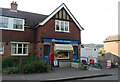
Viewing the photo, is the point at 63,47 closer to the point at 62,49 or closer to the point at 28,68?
the point at 62,49

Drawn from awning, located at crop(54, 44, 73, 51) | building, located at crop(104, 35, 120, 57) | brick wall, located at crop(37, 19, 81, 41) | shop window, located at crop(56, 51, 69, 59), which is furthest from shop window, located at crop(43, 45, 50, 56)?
building, located at crop(104, 35, 120, 57)

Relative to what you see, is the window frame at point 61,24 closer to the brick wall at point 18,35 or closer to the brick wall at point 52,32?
the brick wall at point 52,32

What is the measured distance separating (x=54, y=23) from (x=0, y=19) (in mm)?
6800

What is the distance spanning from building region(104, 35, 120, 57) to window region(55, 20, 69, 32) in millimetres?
19731

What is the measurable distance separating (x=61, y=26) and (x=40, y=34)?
11.0 feet

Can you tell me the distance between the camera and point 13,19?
91.9 ft

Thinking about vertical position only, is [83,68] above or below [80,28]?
below

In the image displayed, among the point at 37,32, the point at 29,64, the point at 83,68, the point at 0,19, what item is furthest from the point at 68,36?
the point at 29,64

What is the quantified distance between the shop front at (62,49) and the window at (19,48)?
235 cm

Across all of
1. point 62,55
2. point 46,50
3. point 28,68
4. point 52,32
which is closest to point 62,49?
point 62,55

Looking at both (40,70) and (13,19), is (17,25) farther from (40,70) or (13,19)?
(40,70)

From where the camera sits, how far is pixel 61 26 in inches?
1198

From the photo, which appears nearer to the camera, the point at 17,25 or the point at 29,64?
the point at 29,64

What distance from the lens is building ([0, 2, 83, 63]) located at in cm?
2745
